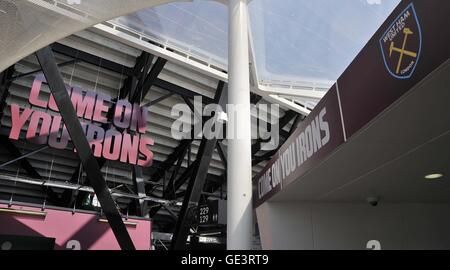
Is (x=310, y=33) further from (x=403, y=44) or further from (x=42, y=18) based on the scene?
(x=403, y=44)

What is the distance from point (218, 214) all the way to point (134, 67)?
741cm

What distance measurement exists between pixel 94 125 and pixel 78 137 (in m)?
2.68

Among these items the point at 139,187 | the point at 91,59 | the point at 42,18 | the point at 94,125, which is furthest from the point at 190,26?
the point at 139,187

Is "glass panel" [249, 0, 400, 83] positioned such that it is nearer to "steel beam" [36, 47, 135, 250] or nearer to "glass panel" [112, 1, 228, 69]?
"glass panel" [112, 1, 228, 69]

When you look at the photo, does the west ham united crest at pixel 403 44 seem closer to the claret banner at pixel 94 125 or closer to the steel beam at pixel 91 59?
the claret banner at pixel 94 125

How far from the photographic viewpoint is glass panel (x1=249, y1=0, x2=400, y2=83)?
9.16 m

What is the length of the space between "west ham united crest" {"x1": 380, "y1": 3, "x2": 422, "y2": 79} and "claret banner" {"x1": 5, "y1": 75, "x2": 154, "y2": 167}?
10.5 m

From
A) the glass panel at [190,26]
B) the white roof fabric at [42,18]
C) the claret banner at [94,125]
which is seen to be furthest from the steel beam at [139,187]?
the white roof fabric at [42,18]

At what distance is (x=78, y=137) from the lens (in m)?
9.97

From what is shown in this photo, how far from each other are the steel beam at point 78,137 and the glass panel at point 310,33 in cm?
509

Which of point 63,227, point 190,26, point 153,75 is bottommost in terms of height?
point 63,227

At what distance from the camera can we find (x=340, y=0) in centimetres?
913
